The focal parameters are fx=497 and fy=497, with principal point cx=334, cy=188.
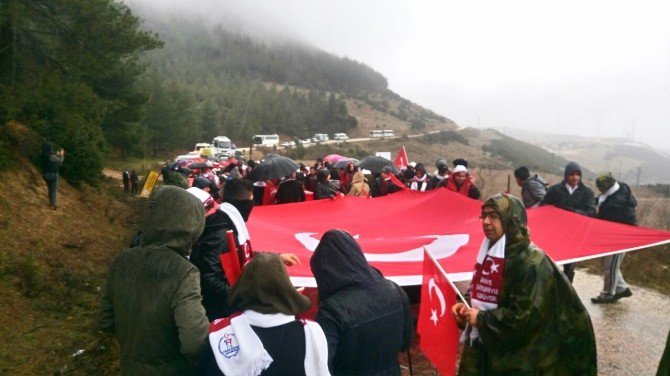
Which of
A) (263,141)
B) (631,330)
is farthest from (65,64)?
(263,141)

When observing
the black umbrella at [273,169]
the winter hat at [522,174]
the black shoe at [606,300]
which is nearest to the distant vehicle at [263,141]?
the black umbrella at [273,169]

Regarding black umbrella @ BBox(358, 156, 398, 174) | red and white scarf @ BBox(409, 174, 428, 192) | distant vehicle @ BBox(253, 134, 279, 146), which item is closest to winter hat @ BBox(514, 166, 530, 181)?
red and white scarf @ BBox(409, 174, 428, 192)

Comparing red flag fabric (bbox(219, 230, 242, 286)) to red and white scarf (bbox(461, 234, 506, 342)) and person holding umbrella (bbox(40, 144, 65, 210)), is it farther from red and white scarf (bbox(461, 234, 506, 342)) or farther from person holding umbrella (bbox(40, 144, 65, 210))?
person holding umbrella (bbox(40, 144, 65, 210))

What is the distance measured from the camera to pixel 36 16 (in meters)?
14.0

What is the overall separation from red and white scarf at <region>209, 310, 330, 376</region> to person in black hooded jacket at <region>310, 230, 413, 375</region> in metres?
0.14

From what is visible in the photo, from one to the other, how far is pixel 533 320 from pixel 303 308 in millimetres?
1401

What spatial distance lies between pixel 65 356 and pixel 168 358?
139 inches

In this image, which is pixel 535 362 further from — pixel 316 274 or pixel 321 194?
pixel 321 194

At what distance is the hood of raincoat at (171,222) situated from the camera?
249 cm

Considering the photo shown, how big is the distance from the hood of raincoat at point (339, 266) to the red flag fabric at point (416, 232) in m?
2.06

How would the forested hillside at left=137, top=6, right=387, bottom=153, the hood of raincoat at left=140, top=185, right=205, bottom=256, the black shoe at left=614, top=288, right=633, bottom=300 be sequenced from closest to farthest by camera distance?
the hood of raincoat at left=140, top=185, right=205, bottom=256 → the black shoe at left=614, top=288, right=633, bottom=300 → the forested hillside at left=137, top=6, right=387, bottom=153

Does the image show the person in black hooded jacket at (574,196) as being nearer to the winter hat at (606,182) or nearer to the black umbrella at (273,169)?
the winter hat at (606,182)

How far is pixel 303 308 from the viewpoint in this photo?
7.23 ft

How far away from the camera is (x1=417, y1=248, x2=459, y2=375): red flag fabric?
3.26 meters
